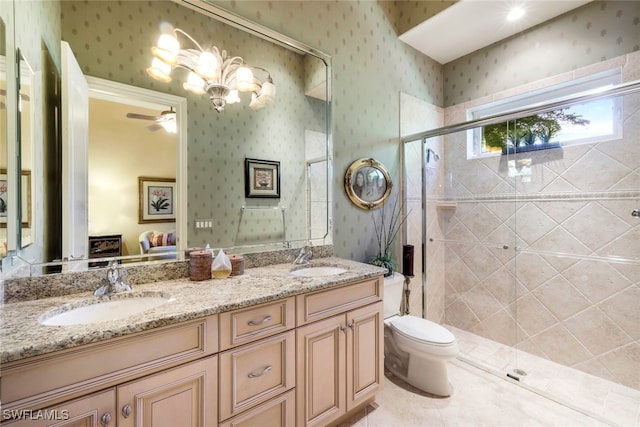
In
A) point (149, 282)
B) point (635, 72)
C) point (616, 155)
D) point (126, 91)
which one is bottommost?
point (149, 282)

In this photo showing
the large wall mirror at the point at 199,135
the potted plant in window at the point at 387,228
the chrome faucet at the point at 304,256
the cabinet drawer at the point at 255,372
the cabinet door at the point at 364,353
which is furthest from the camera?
the potted plant in window at the point at 387,228

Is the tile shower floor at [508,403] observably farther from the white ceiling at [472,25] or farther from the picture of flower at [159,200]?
the white ceiling at [472,25]

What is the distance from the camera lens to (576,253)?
85.2 inches

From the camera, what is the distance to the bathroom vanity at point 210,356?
2.68 ft

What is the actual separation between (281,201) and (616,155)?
2.32 m

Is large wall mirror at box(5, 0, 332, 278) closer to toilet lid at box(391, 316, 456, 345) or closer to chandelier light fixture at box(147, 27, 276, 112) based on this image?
chandelier light fixture at box(147, 27, 276, 112)

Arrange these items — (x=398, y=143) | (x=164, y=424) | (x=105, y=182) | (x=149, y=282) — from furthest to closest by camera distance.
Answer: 1. (x=398, y=143)
2. (x=149, y=282)
3. (x=105, y=182)
4. (x=164, y=424)

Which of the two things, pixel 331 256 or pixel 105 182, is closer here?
pixel 105 182

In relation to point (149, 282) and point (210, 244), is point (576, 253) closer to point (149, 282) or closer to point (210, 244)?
point (210, 244)

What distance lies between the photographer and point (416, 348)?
6.13 feet

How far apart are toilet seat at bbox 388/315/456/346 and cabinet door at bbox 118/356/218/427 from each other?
4.27 feet

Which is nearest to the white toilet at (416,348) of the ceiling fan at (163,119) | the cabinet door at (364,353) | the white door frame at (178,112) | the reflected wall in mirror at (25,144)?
the cabinet door at (364,353)

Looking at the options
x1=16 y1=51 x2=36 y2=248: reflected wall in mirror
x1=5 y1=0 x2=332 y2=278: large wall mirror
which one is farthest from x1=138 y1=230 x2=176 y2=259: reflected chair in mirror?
x1=16 y1=51 x2=36 y2=248: reflected wall in mirror

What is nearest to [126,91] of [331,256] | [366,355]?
[331,256]
